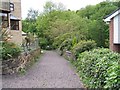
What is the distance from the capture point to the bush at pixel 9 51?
1306 centimetres

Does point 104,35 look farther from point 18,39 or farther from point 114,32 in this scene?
point 114,32

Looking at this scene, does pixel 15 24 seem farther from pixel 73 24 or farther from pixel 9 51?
pixel 9 51

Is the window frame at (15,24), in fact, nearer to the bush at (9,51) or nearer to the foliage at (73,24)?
the foliage at (73,24)

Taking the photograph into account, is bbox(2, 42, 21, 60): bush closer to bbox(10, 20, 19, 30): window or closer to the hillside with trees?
the hillside with trees

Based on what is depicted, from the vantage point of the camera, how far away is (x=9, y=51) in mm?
13359

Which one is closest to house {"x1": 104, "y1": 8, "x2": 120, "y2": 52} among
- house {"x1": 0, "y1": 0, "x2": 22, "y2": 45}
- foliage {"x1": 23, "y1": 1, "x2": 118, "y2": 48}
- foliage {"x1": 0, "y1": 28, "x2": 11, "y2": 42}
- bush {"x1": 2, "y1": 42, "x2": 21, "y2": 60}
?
foliage {"x1": 23, "y1": 1, "x2": 118, "y2": 48}

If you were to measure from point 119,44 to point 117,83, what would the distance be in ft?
56.7

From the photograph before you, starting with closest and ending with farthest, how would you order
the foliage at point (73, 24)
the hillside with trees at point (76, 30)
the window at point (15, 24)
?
the hillside with trees at point (76, 30), the window at point (15, 24), the foliage at point (73, 24)

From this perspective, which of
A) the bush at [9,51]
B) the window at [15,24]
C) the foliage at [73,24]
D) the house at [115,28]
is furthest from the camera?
the foliage at [73,24]

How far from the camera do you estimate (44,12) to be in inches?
2084

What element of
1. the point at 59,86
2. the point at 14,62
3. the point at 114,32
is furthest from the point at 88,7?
the point at 59,86

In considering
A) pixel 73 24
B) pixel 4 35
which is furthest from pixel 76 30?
pixel 4 35

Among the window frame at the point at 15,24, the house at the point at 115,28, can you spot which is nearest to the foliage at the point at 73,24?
the house at the point at 115,28

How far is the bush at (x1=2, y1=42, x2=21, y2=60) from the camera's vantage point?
42.9 ft
